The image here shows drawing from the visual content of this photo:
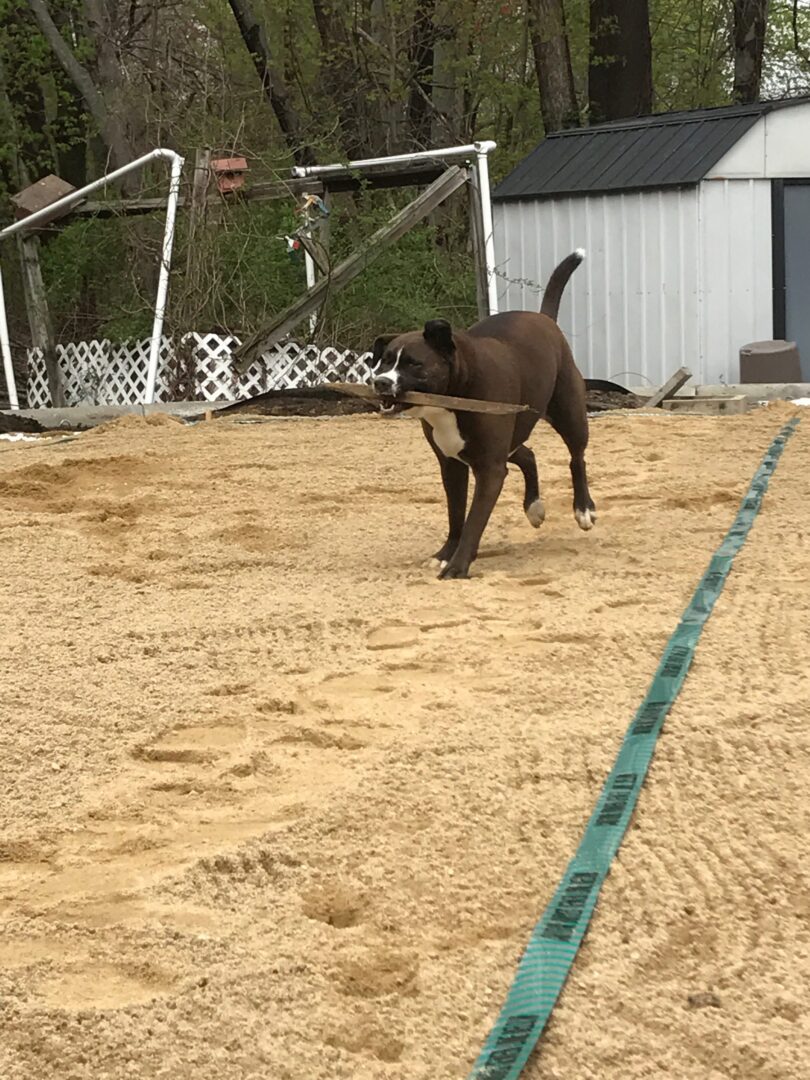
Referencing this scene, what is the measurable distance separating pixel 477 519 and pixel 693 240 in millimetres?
8797

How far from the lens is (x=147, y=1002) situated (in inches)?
105

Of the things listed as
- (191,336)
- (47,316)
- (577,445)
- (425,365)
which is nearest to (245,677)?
(425,365)

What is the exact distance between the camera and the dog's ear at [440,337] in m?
5.95

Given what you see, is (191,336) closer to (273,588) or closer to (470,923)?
(273,588)

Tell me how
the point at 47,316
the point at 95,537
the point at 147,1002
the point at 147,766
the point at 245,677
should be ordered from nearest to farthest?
1. the point at 147,1002
2. the point at 147,766
3. the point at 245,677
4. the point at 95,537
5. the point at 47,316

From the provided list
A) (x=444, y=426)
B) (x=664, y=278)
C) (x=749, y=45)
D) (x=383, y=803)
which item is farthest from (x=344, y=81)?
(x=383, y=803)

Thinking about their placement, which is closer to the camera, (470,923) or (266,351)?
(470,923)

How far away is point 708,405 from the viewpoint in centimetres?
1231

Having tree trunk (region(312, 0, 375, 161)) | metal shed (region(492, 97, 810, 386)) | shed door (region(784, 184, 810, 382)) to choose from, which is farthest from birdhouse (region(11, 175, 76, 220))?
shed door (region(784, 184, 810, 382))

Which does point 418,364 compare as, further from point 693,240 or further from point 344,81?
point 344,81

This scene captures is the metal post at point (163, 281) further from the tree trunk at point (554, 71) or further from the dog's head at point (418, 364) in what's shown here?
the dog's head at point (418, 364)

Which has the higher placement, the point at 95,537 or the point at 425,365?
the point at 425,365

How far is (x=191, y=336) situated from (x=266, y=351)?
680 mm

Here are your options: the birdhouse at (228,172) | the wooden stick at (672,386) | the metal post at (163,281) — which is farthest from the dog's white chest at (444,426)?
the birdhouse at (228,172)
